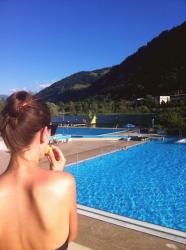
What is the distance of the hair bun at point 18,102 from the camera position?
1.06m

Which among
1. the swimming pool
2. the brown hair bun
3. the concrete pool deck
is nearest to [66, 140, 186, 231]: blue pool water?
the concrete pool deck

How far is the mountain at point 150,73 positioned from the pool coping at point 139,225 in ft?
148

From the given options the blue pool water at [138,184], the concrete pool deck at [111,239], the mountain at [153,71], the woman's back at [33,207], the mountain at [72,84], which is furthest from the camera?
the mountain at [72,84]

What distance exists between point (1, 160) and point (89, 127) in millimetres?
19489

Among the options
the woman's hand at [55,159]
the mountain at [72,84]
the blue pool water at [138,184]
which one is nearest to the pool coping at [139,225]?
the blue pool water at [138,184]

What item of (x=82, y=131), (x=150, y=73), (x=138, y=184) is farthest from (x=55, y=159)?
(x=150, y=73)

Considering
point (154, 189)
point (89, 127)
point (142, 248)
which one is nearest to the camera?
point (142, 248)

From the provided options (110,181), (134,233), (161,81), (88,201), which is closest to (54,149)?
(134,233)

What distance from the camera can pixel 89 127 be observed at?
104ft

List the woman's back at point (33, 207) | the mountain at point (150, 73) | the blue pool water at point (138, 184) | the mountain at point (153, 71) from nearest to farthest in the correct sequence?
1. the woman's back at point (33, 207)
2. the blue pool water at point (138, 184)
3. the mountain at point (153, 71)
4. the mountain at point (150, 73)

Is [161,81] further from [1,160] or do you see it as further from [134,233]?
[134,233]

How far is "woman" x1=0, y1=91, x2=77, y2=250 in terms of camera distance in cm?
102

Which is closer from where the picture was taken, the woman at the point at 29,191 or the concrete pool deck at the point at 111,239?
the woman at the point at 29,191

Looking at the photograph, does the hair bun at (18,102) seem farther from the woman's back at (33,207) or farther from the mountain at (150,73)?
the mountain at (150,73)
